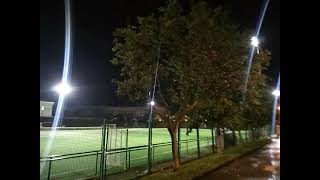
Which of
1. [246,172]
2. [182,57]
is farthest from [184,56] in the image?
[246,172]

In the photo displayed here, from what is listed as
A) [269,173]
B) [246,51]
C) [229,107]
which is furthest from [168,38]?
[269,173]

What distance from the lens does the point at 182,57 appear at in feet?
46.0

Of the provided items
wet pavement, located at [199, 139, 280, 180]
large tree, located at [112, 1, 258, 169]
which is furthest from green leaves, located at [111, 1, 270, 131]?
wet pavement, located at [199, 139, 280, 180]

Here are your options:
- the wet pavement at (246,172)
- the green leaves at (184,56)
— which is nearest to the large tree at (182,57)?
the green leaves at (184,56)

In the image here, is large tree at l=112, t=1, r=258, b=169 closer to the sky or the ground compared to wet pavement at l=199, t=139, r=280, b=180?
closer to the sky

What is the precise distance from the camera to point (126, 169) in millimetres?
14938

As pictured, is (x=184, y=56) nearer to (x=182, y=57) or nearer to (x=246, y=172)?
(x=182, y=57)

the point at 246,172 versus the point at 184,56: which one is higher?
the point at 184,56

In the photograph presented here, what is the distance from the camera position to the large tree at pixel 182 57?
544 inches

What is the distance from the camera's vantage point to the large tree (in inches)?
544

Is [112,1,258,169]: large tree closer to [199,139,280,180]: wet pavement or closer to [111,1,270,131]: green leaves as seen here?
[111,1,270,131]: green leaves

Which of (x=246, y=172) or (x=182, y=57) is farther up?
(x=182, y=57)
